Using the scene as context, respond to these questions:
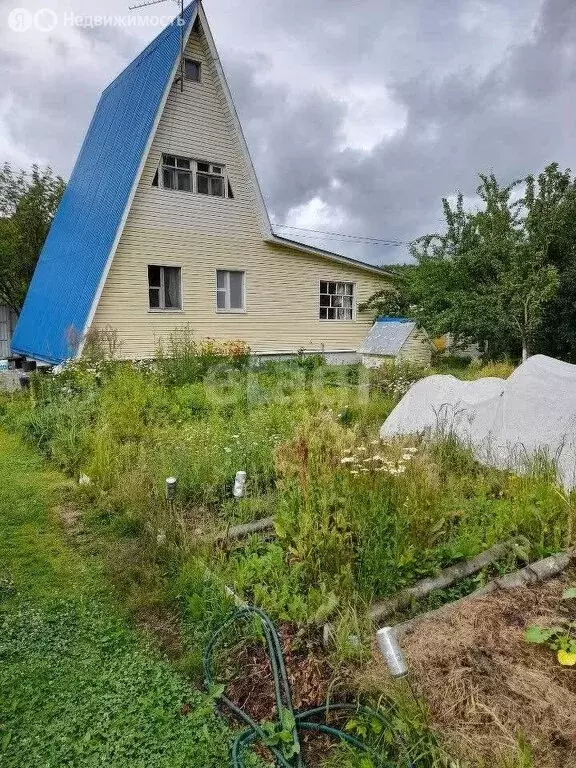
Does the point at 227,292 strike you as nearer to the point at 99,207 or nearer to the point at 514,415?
the point at 99,207

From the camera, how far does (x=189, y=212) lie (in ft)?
44.1

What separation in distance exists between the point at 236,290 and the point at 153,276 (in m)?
2.53

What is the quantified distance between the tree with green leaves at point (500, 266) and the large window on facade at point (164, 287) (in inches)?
273

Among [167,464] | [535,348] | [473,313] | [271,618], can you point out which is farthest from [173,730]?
[535,348]

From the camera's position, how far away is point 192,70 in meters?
13.3

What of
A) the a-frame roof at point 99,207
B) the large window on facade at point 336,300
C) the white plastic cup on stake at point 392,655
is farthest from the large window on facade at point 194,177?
the white plastic cup on stake at point 392,655

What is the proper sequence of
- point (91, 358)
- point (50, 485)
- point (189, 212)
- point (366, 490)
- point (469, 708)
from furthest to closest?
point (189, 212)
point (91, 358)
point (50, 485)
point (366, 490)
point (469, 708)

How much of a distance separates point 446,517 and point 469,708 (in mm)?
1808

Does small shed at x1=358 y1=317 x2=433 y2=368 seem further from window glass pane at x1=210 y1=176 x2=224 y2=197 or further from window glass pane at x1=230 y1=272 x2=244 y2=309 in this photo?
window glass pane at x1=210 y1=176 x2=224 y2=197

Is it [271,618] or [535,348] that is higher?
[535,348]

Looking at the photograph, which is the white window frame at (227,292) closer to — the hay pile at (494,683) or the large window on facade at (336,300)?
the large window on facade at (336,300)

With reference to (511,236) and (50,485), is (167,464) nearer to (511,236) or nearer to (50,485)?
(50,485)

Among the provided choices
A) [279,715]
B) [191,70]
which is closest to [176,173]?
[191,70]

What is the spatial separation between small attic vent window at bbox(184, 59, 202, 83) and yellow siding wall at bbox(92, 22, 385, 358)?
19cm
